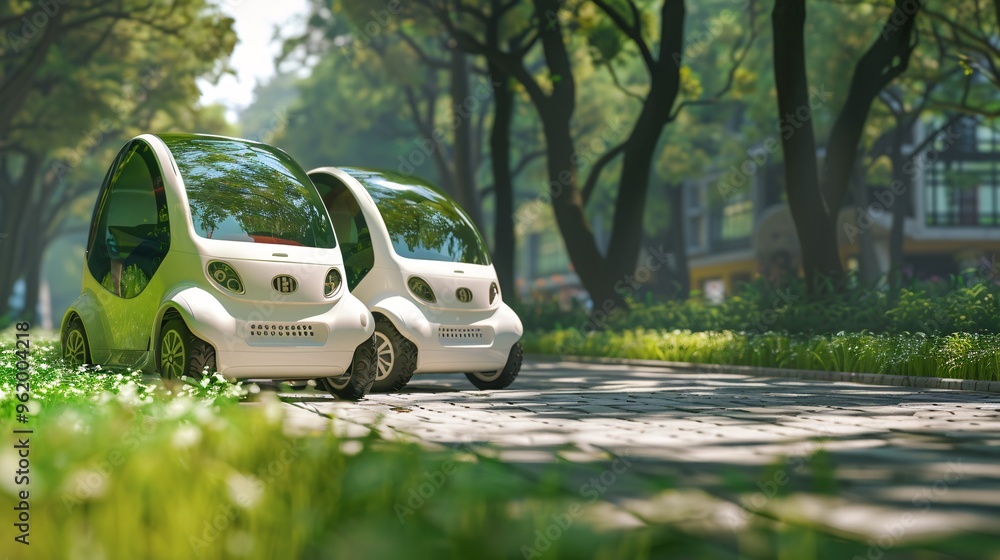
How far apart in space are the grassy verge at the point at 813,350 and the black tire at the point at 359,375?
6.20 meters

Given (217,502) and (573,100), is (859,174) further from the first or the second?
(217,502)

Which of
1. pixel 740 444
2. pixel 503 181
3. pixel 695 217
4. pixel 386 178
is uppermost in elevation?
pixel 695 217

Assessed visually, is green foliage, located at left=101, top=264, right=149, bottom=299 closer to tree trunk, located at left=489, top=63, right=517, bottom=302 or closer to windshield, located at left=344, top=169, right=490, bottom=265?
windshield, located at left=344, top=169, right=490, bottom=265

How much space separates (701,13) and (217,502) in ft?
156

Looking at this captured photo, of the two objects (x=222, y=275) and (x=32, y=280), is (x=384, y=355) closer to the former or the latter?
(x=222, y=275)

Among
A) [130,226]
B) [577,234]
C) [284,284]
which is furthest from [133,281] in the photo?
[577,234]

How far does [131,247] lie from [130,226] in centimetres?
23

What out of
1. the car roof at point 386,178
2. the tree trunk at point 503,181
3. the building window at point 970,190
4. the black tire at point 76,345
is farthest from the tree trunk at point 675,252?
the black tire at point 76,345

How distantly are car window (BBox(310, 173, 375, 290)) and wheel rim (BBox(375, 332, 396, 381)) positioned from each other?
60 centimetres

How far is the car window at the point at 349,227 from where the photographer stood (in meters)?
11.1

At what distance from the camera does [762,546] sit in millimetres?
3523

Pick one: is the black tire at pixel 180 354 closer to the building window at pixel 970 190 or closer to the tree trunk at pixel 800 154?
the tree trunk at pixel 800 154

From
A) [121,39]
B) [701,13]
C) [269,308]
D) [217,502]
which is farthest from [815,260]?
[701,13]

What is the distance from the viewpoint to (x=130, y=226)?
33.2 feet
